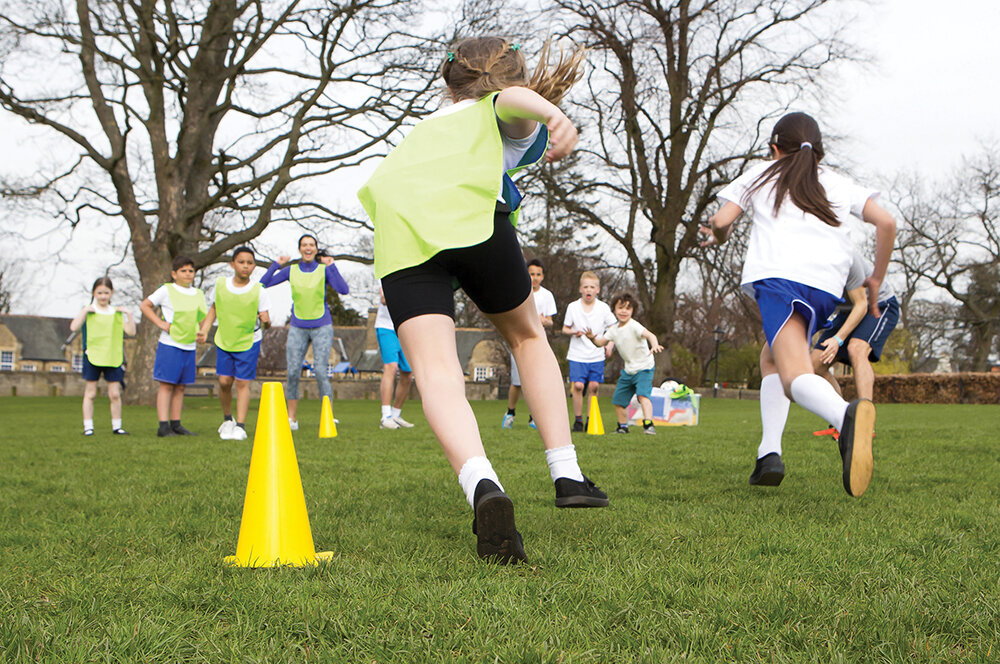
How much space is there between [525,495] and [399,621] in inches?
85.9

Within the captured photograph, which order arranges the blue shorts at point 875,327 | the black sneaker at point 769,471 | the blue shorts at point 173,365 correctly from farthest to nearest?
1. the blue shorts at point 173,365
2. the blue shorts at point 875,327
3. the black sneaker at point 769,471

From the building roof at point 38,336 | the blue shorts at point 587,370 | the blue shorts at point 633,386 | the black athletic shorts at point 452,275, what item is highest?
the building roof at point 38,336

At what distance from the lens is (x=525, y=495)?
4.08 metres

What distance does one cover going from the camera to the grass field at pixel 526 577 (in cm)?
179

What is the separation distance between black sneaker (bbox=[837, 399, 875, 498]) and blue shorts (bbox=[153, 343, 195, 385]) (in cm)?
742

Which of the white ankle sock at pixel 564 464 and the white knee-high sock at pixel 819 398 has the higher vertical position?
the white knee-high sock at pixel 819 398

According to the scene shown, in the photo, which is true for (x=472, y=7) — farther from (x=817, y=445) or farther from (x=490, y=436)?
(x=817, y=445)

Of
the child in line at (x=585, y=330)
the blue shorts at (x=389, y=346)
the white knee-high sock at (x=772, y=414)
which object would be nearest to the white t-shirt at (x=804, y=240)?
the white knee-high sock at (x=772, y=414)

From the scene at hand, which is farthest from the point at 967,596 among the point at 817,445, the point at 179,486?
the point at 817,445

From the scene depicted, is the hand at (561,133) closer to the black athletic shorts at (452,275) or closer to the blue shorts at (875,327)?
the black athletic shorts at (452,275)

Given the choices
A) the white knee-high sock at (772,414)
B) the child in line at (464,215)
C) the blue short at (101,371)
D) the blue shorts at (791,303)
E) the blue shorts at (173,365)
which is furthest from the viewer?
Answer: the blue short at (101,371)

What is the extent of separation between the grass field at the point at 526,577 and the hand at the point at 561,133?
4.25 feet

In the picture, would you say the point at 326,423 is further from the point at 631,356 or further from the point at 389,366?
the point at 631,356

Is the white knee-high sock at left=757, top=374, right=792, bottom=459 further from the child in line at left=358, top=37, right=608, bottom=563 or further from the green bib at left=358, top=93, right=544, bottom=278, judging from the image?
the green bib at left=358, top=93, right=544, bottom=278
